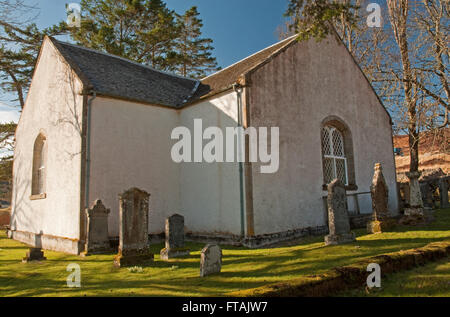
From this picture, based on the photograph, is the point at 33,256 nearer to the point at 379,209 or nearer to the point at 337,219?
the point at 337,219

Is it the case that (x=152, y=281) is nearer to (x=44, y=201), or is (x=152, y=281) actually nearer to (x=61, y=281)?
(x=61, y=281)

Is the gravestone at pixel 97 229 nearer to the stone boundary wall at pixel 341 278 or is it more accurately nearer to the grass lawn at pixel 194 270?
the grass lawn at pixel 194 270

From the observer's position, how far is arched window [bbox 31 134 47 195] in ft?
50.2

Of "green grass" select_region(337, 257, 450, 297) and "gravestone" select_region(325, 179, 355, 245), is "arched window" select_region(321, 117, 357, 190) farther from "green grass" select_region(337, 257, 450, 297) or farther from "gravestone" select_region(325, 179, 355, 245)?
"green grass" select_region(337, 257, 450, 297)

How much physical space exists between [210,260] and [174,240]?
3054 mm

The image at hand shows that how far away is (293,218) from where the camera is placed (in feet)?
39.5

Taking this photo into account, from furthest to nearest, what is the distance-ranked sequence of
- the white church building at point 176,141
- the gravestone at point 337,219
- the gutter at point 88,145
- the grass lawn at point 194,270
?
1. the white church building at point 176,141
2. the gutter at point 88,145
3. the gravestone at point 337,219
4. the grass lawn at point 194,270

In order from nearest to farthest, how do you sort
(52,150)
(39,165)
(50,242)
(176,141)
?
1. (50,242)
2. (52,150)
3. (176,141)
4. (39,165)

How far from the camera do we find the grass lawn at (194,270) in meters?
6.12

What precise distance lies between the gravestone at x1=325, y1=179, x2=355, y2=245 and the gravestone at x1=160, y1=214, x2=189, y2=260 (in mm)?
4348

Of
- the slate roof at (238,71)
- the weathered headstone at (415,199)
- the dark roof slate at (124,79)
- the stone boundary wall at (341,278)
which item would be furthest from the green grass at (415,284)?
the dark roof slate at (124,79)

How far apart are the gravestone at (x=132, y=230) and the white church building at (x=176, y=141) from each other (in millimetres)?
3112

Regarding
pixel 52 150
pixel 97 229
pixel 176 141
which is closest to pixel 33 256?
pixel 97 229

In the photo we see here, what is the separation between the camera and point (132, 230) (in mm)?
8586
